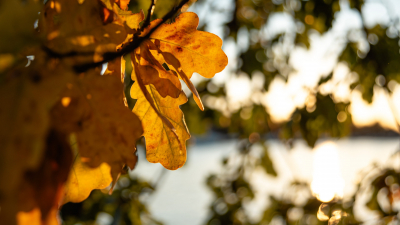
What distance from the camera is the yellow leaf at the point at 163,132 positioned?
42 centimetres

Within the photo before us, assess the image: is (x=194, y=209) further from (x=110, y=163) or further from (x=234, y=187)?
(x=110, y=163)

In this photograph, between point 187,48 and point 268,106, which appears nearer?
point 187,48

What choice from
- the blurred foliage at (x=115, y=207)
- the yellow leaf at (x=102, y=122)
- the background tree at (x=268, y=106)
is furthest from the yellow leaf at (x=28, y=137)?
the blurred foliage at (x=115, y=207)

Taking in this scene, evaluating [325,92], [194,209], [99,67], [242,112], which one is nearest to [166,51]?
[99,67]

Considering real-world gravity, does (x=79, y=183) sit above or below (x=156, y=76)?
below

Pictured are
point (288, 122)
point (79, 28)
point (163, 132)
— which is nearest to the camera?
point (79, 28)

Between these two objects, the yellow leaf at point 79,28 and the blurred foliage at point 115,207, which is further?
the blurred foliage at point 115,207

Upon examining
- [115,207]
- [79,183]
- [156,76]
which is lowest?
[115,207]

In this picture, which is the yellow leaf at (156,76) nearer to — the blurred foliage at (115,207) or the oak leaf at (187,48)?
the oak leaf at (187,48)

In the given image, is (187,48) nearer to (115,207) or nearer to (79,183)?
(79,183)

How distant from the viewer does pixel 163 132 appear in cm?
42

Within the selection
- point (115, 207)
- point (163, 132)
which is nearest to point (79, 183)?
point (163, 132)

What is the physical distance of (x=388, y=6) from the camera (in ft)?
4.03

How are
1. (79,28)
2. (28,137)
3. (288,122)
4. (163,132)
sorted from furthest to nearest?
(288,122)
(163,132)
(79,28)
(28,137)
